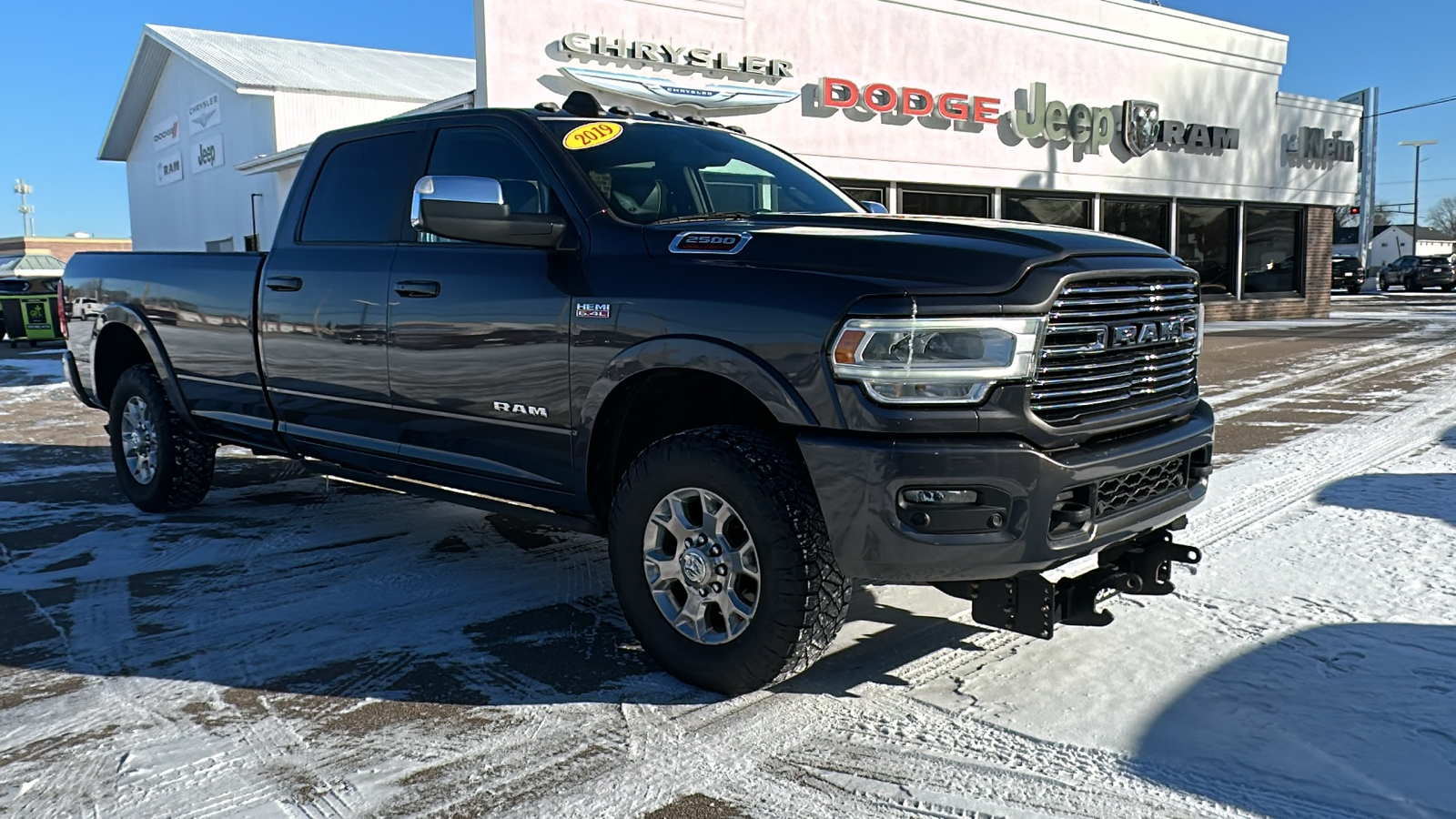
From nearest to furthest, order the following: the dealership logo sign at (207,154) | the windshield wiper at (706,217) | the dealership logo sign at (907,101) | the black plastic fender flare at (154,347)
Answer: the windshield wiper at (706,217), the black plastic fender flare at (154,347), the dealership logo sign at (907,101), the dealership logo sign at (207,154)

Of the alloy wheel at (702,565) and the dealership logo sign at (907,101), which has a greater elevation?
the dealership logo sign at (907,101)

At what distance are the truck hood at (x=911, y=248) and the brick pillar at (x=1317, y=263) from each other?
26.1 metres

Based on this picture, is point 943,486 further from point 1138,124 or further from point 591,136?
point 1138,124

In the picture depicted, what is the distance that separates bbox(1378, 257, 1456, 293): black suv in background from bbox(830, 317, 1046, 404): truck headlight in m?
48.6

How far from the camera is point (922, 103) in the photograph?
19031mm

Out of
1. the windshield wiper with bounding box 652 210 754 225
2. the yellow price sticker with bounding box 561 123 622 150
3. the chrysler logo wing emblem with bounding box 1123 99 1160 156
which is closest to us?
the windshield wiper with bounding box 652 210 754 225

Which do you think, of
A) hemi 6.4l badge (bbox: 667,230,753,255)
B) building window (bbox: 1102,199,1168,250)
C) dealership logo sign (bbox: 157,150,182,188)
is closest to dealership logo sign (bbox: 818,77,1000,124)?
building window (bbox: 1102,199,1168,250)

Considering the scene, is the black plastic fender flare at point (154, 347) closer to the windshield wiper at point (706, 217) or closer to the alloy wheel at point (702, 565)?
the windshield wiper at point (706, 217)

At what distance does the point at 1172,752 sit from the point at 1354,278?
48331 mm

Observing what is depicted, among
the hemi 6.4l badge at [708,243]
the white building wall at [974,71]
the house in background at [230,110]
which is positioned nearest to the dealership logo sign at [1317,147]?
the white building wall at [974,71]

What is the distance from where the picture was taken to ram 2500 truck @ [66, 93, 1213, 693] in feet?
10.5

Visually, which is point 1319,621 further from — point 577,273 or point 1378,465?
point 1378,465

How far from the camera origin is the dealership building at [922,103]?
15953 mm

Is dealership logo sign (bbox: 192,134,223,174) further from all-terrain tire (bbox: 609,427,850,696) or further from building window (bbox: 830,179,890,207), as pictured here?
all-terrain tire (bbox: 609,427,850,696)
